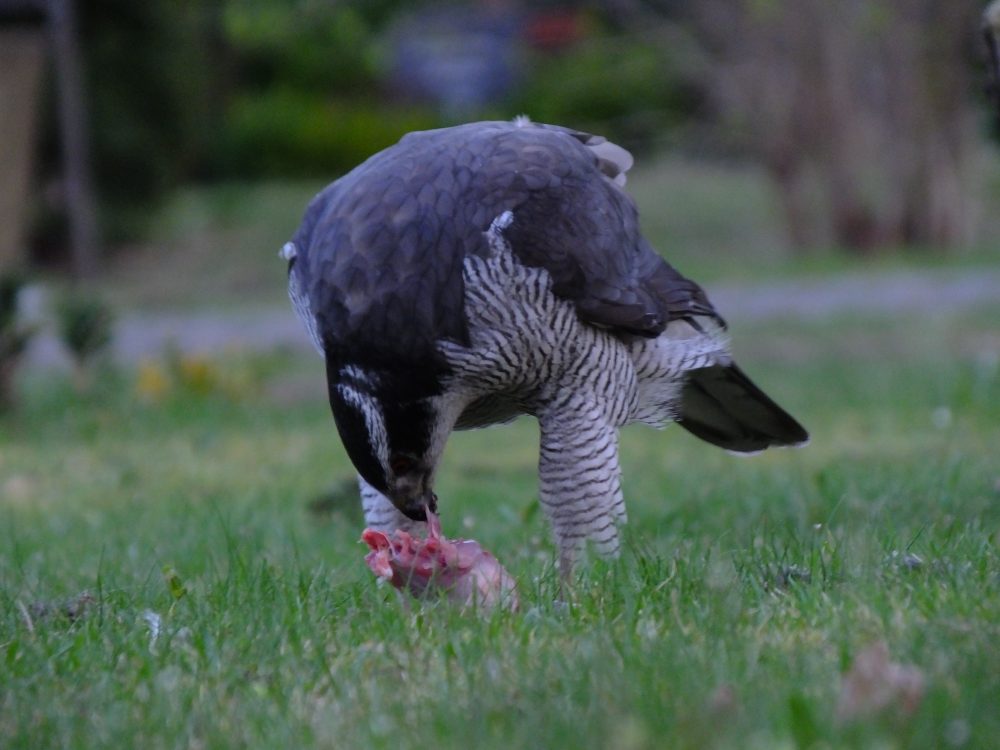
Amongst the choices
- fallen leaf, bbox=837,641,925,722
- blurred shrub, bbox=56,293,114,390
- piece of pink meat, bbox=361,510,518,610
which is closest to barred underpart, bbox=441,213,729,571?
piece of pink meat, bbox=361,510,518,610

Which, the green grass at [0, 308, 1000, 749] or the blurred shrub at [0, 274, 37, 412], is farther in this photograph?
the blurred shrub at [0, 274, 37, 412]

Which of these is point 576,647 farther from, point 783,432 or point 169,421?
A: point 169,421

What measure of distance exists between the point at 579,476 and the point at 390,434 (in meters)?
0.58

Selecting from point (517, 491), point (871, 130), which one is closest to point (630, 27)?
point (871, 130)

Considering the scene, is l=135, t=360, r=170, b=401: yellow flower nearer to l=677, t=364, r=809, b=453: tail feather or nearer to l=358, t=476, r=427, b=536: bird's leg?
l=677, t=364, r=809, b=453: tail feather

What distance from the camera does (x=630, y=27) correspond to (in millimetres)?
22000

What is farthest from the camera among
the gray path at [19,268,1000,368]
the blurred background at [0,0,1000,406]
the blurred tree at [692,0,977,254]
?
the blurred tree at [692,0,977,254]

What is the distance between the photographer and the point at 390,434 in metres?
3.89

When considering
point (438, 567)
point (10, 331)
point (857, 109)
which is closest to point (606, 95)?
point (857, 109)

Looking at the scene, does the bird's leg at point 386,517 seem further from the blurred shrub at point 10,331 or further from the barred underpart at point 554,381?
the blurred shrub at point 10,331

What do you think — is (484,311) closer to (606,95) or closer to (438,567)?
(438,567)

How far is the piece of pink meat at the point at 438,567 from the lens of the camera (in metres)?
3.69

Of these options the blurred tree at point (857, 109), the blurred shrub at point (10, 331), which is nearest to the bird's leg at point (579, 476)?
the blurred shrub at point (10, 331)

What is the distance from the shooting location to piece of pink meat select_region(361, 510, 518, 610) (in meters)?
3.69
